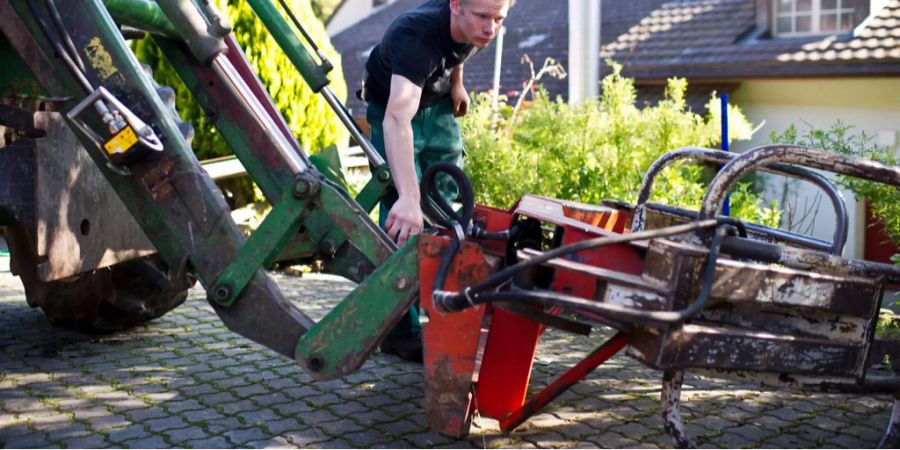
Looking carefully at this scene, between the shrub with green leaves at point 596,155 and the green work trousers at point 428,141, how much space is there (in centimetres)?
252

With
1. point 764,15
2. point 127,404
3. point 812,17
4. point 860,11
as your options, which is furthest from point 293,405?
point 764,15

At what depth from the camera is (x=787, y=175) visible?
13.1 ft

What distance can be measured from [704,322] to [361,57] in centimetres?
2219

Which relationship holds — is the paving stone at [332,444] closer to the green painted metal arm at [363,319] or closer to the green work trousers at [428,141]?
the green painted metal arm at [363,319]

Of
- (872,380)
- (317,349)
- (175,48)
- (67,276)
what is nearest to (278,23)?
(175,48)

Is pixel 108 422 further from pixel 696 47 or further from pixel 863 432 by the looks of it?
pixel 696 47

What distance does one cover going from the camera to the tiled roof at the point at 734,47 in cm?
1280

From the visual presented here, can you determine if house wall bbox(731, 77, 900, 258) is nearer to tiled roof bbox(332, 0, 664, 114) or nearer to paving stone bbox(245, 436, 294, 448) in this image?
tiled roof bbox(332, 0, 664, 114)

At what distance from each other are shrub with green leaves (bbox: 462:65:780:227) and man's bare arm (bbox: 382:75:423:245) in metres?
3.65

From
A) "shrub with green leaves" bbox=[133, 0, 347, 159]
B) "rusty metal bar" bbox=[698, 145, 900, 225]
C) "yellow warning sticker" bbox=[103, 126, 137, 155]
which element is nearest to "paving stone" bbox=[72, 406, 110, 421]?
"yellow warning sticker" bbox=[103, 126, 137, 155]

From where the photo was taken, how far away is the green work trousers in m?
4.99

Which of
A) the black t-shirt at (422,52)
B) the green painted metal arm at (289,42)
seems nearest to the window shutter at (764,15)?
the black t-shirt at (422,52)

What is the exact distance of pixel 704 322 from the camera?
10.6 feet

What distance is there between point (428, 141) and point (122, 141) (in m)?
1.74
